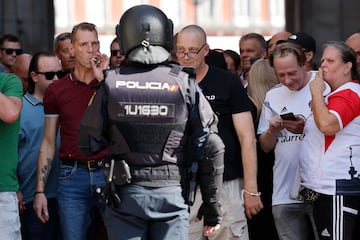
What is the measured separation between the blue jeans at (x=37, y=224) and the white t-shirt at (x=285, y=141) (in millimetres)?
1609

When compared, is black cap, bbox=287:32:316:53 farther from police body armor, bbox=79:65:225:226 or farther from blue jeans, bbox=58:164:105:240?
police body armor, bbox=79:65:225:226

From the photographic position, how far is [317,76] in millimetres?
6484

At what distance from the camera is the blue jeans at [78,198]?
680cm

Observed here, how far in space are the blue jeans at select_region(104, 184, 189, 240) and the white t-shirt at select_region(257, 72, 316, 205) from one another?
175 cm

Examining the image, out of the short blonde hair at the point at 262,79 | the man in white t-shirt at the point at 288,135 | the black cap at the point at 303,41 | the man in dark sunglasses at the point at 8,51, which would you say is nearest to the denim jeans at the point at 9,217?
the man in white t-shirt at the point at 288,135

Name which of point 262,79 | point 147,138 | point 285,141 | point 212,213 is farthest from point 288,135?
point 147,138

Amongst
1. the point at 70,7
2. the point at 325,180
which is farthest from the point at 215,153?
the point at 70,7

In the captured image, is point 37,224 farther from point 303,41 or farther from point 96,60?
point 303,41

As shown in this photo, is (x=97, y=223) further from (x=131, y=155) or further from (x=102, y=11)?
(x=102, y=11)

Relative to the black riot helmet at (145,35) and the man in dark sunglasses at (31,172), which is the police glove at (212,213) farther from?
the man in dark sunglasses at (31,172)

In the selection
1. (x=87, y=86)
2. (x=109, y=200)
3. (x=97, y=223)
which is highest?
(x=87, y=86)

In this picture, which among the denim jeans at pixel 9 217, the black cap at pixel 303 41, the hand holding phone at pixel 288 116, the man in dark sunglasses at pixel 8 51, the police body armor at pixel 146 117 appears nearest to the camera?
the police body armor at pixel 146 117

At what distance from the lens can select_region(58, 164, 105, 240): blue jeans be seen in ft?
22.3

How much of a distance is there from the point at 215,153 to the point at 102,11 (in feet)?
41.8
